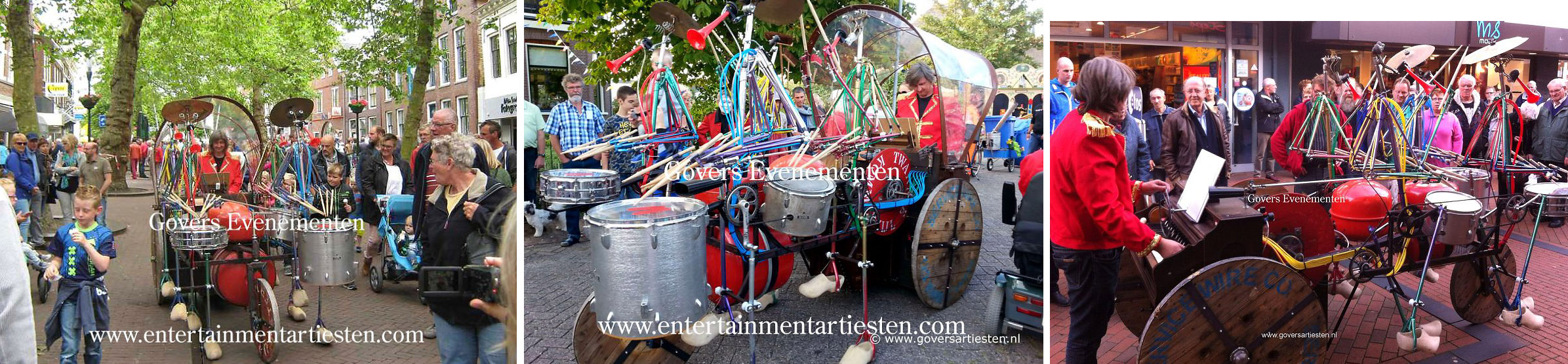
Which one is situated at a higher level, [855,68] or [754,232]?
[855,68]

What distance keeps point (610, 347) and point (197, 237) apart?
207 cm

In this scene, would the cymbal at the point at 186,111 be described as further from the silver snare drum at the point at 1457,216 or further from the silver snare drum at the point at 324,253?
the silver snare drum at the point at 1457,216

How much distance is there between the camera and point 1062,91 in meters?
2.78

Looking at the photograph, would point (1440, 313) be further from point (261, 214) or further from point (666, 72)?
point (261, 214)

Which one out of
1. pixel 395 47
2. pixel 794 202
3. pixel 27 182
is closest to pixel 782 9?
pixel 794 202

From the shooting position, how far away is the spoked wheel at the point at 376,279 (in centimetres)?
544

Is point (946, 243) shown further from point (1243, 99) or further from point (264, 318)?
point (264, 318)

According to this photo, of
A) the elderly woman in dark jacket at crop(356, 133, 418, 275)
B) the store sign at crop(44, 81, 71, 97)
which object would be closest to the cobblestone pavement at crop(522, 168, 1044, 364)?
the elderly woman in dark jacket at crop(356, 133, 418, 275)

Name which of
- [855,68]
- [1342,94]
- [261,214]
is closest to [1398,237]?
[1342,94]

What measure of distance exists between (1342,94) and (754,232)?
2.59 m

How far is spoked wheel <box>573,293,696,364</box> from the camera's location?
2916 mm

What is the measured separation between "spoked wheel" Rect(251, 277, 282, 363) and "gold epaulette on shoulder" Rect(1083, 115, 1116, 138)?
3.80 meters

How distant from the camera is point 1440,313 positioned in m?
3.72

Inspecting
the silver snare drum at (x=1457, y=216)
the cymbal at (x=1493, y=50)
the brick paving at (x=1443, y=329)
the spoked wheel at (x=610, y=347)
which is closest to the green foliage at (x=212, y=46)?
the spoked wheel at (x=610, y=347)
